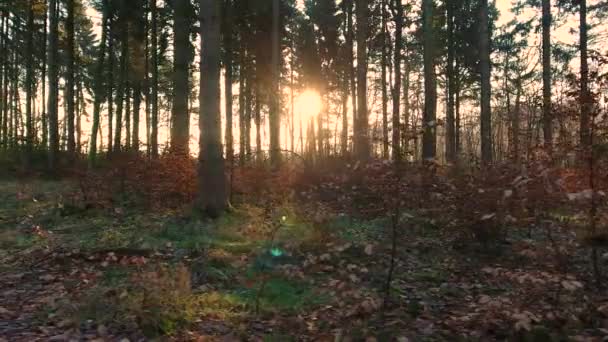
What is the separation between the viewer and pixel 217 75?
885 cm

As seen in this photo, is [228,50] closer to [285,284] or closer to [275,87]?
[275,87]

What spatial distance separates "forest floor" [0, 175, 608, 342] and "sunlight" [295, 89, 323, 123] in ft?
69.4

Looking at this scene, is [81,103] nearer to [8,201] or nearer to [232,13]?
[232,13]

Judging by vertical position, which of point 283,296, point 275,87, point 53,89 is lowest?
point 283,296

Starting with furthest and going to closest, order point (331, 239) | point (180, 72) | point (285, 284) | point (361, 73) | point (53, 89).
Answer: point (53, 89)
point (361, 73)
point (180, 72)
point (331, 239)
point (285, 284)

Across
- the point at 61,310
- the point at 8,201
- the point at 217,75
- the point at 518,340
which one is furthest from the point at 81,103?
the point at 518,340

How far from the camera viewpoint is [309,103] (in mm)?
31469

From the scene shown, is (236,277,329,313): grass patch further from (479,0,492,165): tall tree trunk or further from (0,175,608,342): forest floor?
(479,0,492,165): tall tree trunk

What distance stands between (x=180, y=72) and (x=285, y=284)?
747 cm

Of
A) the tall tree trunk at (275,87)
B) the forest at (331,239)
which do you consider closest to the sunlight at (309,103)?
the tall tree trunk at (275,87)

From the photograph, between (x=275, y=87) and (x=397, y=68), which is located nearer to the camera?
(x=275, y=87)

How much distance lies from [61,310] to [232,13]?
14376mm

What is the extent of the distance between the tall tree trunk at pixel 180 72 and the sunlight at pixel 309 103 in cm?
1712

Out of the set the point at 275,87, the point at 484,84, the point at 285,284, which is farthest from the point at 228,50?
the point at 285,284
